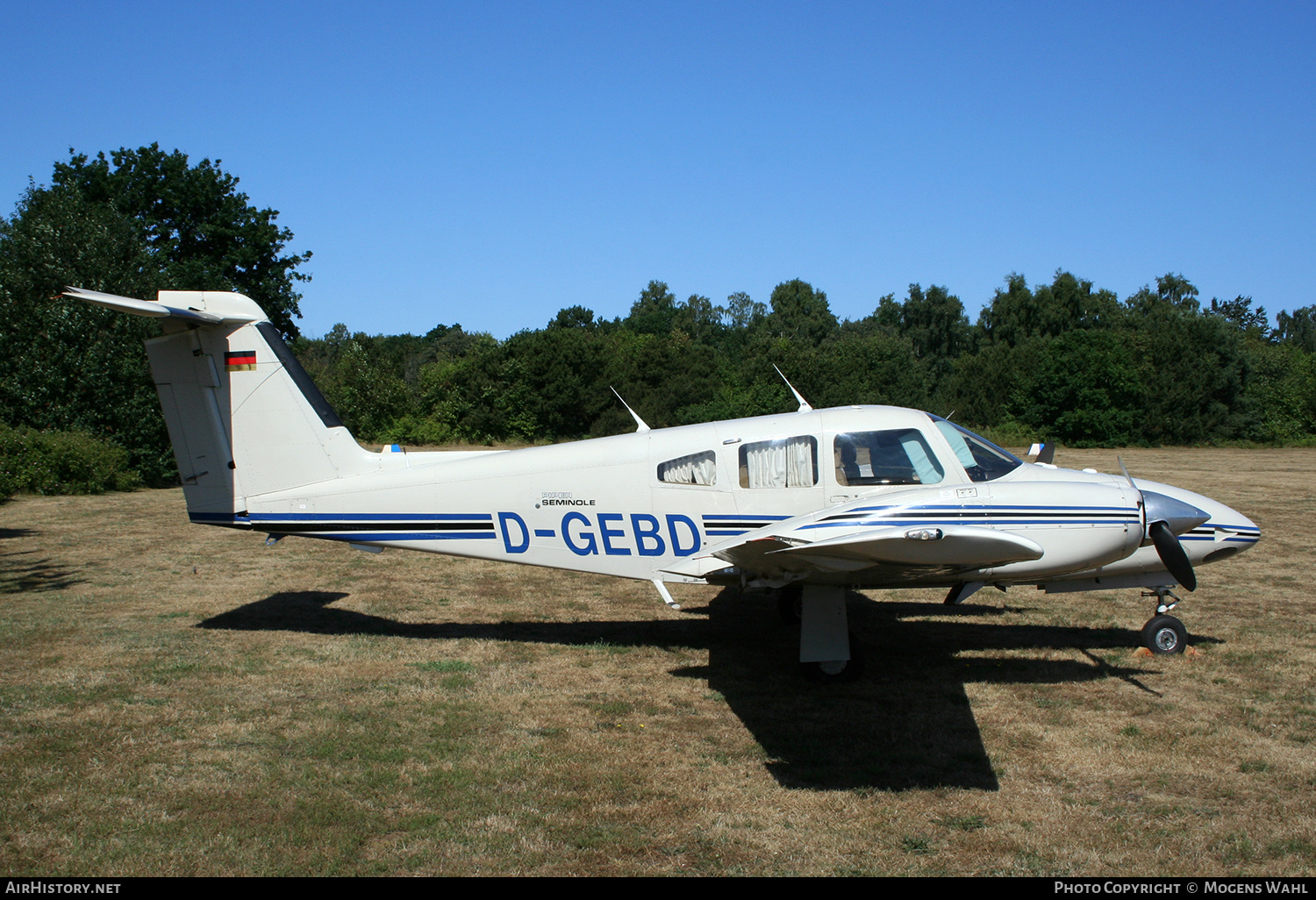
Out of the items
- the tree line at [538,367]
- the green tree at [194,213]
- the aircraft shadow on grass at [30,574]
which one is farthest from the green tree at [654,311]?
the aircraft shadow on grass at [30,574]

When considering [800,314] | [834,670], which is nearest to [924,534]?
[834,670]

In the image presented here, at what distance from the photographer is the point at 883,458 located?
7359 millimetres

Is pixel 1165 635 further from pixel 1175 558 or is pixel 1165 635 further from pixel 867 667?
pixel 867 667

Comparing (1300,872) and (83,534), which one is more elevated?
(83,534)

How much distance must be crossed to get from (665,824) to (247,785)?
8.86 feet

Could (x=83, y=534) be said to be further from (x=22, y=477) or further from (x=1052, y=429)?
(x=1052, y=429)

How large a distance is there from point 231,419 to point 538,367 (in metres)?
36.7

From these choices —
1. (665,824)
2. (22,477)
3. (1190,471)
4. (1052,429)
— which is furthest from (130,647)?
(1052,429)

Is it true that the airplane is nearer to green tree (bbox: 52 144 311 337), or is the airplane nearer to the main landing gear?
the main landing gear

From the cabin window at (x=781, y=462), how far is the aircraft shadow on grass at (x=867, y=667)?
1.77 m

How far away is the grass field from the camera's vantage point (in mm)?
4570

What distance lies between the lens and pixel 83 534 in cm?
1492

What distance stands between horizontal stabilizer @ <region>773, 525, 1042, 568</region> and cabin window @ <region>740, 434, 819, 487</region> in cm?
170

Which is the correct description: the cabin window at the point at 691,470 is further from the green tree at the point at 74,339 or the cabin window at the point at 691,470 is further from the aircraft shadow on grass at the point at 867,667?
the green tree at the point at 74,339
